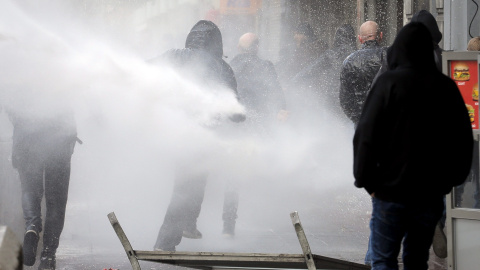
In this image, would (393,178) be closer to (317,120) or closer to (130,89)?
(130,89)

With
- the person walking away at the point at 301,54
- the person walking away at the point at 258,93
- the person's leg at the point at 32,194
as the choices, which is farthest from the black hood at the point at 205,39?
the person walking away at the point at 301,54

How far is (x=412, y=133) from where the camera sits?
4.24 m

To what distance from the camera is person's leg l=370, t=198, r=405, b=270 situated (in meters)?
4.36

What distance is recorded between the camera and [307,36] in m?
13.4

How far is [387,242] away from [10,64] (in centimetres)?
380

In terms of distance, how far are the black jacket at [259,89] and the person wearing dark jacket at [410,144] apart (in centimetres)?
449

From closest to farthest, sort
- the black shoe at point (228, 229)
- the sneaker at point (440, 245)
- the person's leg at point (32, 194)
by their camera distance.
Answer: the sneaker at point (440, 245) → the person's leg at point (32, 194) → the black shoe at point (228, 229)

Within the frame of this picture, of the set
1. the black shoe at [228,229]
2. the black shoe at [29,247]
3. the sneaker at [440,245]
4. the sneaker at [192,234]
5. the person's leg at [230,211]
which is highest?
the person's leg at [230,211]

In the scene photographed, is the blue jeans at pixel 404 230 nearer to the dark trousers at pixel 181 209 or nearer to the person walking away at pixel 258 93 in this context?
the dark trousers at pixel 181 209

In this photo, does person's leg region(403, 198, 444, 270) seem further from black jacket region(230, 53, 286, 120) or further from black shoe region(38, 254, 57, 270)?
black jacket region(230, 53, 286, 120)

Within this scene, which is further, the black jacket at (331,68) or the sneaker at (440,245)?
the black jacket at (331,68)

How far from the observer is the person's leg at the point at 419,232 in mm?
4367

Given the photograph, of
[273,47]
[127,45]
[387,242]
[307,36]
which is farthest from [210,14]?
[387,242]

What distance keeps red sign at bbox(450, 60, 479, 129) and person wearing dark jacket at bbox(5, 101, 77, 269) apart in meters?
Answer: 2.91
